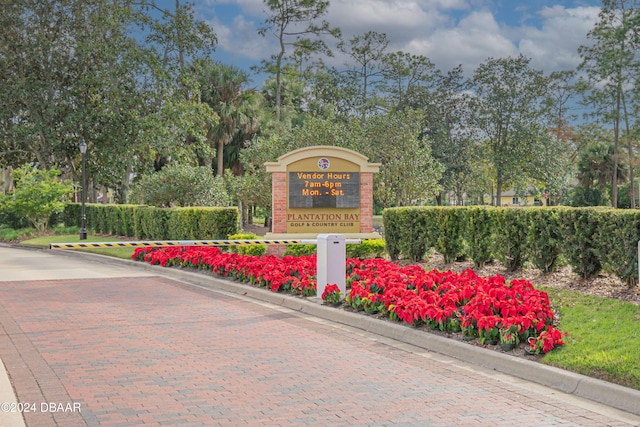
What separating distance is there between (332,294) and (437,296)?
2.19 metres

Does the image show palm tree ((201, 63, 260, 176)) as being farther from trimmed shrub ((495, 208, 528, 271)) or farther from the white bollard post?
the white bollard post

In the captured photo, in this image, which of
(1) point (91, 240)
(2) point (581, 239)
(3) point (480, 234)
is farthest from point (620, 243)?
(1) point (91, 240)

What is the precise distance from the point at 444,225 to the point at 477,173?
48.4 metres

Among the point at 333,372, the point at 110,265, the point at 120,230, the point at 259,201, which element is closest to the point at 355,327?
the point at 333,372

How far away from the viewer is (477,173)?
63500 mm

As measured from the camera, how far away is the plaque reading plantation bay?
2236 centimetres

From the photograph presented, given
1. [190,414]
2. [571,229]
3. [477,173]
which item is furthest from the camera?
[477,173]

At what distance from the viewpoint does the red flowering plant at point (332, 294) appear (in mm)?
11891

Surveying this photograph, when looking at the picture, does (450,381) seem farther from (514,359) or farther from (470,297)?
(470,297)

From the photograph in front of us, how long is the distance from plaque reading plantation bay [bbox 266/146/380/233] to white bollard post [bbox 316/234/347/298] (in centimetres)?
990

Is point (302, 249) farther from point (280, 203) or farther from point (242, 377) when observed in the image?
point (242, 377)

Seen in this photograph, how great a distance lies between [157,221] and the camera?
28.8m

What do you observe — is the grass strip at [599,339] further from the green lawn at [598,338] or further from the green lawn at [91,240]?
the green lawn at [91,240]

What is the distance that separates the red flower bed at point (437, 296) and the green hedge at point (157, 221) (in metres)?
7.16
